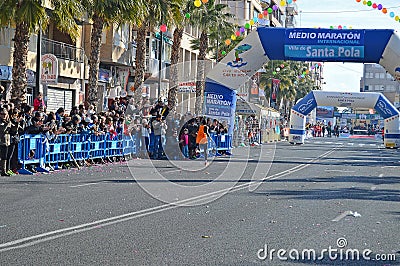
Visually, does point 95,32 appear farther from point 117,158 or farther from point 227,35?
point 227,35

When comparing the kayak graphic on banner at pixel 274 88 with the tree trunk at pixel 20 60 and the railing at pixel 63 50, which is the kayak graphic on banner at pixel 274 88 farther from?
the tree trunk at pixel 20 60

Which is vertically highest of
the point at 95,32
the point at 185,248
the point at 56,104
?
the point at 95,32

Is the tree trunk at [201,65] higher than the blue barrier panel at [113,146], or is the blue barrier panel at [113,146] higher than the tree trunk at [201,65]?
the tree trunk at [201,65]

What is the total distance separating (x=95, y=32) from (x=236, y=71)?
6272 mm

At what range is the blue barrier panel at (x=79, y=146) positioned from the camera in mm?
22984

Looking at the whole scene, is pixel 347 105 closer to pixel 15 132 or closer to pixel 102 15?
pixel 102 15

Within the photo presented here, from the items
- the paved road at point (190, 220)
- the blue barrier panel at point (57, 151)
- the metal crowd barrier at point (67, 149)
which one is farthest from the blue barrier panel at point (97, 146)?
the paved road at point (190, 220)

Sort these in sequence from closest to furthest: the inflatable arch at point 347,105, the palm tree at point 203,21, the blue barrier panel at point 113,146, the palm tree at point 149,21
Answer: the blue barrier panel at point 113,146
the palm tree at point 149,21
the palm tree at point 203,21
the inflatable arch at point 347,105

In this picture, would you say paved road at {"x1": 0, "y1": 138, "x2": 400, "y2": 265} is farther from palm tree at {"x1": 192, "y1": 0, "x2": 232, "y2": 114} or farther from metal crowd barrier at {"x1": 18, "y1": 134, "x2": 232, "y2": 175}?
palm tree at {"x1": 192, "y1": 0, "x2": 232, "y2": 114}

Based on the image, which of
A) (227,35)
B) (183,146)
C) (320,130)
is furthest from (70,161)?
(320,130)

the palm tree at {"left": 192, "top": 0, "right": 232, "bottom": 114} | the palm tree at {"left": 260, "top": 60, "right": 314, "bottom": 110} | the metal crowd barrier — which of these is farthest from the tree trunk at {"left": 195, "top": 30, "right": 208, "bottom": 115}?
the palm tree at {"left": 260, "top": 60, "right": 314, "bottom": 110}

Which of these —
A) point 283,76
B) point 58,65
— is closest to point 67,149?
point 58,65

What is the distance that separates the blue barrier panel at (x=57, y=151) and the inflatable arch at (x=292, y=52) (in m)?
11.1

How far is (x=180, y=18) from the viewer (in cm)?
3691
